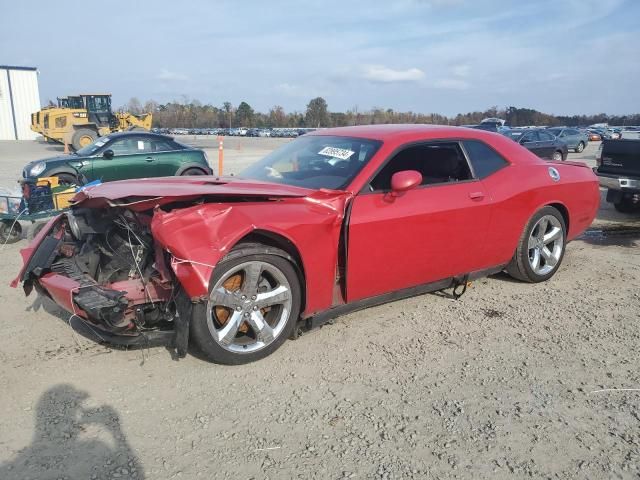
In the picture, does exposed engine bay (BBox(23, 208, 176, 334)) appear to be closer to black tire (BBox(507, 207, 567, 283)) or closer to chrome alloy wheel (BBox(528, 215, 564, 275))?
black tire (BBox(507, 207, 567, 283))

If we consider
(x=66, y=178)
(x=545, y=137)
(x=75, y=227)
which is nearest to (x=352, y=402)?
(x=75, y=227)

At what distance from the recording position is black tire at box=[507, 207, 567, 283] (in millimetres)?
4871

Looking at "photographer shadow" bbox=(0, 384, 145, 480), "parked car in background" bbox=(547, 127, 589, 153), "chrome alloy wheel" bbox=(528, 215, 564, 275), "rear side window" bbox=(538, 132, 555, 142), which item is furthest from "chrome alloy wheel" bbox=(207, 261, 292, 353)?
"parked car in background" bbox=(547, 127, 589, 153)

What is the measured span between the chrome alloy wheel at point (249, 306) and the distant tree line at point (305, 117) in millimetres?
68414

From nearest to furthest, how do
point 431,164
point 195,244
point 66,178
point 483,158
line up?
point 195,244 → point 431,164 → point 483,158 → point 66,178

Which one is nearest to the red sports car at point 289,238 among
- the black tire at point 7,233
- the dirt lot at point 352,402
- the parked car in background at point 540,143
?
the dirt lot at point 352,402

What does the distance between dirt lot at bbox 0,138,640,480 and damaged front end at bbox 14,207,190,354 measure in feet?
1.08

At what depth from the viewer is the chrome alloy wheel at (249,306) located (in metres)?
3.26

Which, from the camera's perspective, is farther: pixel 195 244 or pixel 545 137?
pixel 545 137

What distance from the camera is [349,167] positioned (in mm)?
3957

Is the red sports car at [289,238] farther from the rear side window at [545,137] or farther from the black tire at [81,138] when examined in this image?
the black tire at [81,138]

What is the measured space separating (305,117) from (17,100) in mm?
56145

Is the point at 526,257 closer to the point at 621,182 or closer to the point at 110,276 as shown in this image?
the point at 110,276

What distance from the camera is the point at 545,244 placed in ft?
16.8
